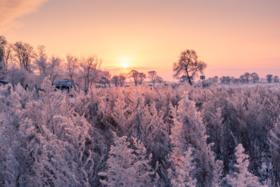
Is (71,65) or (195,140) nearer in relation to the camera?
(195,140)

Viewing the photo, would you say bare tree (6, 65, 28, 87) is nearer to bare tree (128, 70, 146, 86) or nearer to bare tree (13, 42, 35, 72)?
bare tree (13, 42, 35, 72)

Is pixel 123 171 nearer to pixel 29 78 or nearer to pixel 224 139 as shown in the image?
pixel 224 139

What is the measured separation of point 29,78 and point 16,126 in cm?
3822

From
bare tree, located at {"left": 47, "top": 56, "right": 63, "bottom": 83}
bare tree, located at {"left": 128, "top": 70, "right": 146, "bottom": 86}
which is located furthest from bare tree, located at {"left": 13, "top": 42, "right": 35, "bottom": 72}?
bare tree, located at {"left": 128, "top": 70, "right": 146, "bottom": 86}

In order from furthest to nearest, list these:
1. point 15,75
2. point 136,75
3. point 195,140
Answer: point 136,75 < point 15,75 < point 195,140

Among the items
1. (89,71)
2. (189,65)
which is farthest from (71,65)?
(189,65)

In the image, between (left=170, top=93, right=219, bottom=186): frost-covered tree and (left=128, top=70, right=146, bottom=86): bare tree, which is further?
(left=128, top=70, right=146, bottom=86): bare tree

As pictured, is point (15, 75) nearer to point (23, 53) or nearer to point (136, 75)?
point (23, 53)

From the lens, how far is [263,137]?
12.6 feet

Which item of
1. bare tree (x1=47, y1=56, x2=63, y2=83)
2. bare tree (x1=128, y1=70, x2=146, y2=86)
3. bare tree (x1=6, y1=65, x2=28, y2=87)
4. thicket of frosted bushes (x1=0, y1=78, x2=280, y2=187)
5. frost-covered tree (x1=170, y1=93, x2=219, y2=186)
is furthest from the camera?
bare tree (x1=128, y1=70, x2=146, y2=86)

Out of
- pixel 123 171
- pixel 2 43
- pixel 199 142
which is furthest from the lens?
pixel 2 43

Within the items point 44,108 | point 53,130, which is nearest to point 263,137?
point 53,130

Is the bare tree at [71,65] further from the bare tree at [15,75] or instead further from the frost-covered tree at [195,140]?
the frost-covered tree at [195,140]

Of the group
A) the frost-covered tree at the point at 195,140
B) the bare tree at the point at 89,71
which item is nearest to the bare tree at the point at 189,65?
the bare tree at the point at 89,71
